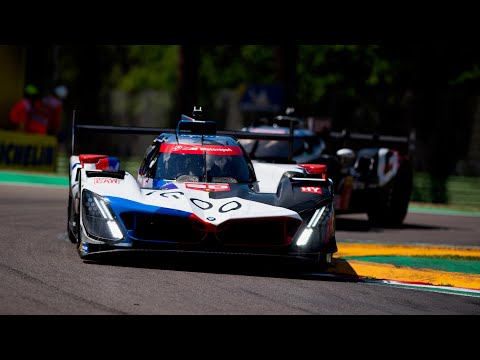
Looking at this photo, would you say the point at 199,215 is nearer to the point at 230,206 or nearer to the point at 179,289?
the point at 230,206

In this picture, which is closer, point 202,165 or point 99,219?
point 99,219

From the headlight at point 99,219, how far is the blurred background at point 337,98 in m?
7.92

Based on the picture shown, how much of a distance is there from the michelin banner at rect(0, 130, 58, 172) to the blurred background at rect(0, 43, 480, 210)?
17 cm

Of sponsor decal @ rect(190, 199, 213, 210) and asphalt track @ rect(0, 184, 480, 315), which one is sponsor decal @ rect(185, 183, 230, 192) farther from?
asphalt track @ rect(0, 184, 480, 315)

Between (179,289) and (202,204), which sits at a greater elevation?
(202,204)

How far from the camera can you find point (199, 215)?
A: 942 cm

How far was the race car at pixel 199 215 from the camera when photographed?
939cm

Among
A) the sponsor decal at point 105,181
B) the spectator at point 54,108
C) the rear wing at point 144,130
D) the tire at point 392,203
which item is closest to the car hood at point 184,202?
the sponsor decal at point 105,181

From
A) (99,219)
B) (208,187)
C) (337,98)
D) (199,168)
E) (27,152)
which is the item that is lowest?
(27,152)

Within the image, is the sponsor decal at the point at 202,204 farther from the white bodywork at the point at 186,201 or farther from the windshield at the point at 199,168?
the windshield at the point at 199,168

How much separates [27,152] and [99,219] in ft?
51.6

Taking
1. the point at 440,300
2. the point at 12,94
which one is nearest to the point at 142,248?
the point at 440,300

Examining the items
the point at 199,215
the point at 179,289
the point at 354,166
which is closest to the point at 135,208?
the point at 199,215
